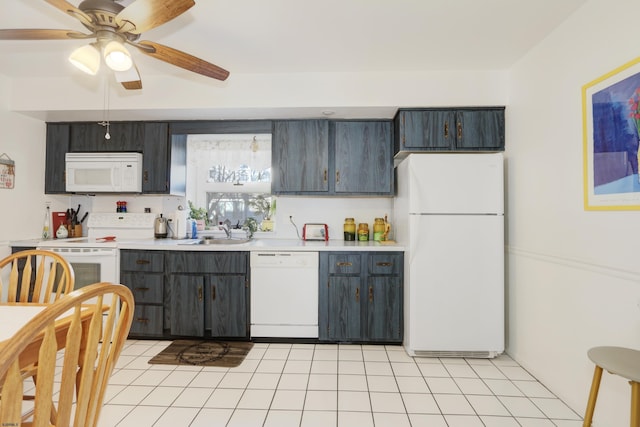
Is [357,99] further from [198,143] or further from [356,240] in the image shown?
[198,143]

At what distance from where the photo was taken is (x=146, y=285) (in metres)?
3.04

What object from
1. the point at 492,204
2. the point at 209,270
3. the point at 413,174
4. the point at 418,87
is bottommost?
the point at 209,270

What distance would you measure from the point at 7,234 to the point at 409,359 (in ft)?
12.0

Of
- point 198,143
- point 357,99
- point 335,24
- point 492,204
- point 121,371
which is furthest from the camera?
point 198,143

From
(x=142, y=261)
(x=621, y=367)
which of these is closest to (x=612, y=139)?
(x=621, y=367)

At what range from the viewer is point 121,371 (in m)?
2.43

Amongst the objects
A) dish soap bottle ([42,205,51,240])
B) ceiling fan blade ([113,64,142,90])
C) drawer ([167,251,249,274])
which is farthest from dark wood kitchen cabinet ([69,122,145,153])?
ceiling fan blade ([113,64,142,90])

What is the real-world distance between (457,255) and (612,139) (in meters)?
1.27

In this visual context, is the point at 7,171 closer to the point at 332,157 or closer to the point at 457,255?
the point at 332,157

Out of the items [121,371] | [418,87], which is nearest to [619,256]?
[418,87]

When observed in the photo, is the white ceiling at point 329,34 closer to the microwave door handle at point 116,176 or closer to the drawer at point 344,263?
the microwave door handle at point 116,176

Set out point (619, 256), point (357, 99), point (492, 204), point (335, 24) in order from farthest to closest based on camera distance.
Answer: point (357, 99) → point (492, 204) → point (335, 24) → point (619, 256)

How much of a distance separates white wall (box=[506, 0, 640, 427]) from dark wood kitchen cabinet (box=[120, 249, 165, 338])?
3.01 m

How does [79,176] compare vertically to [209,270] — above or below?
above
